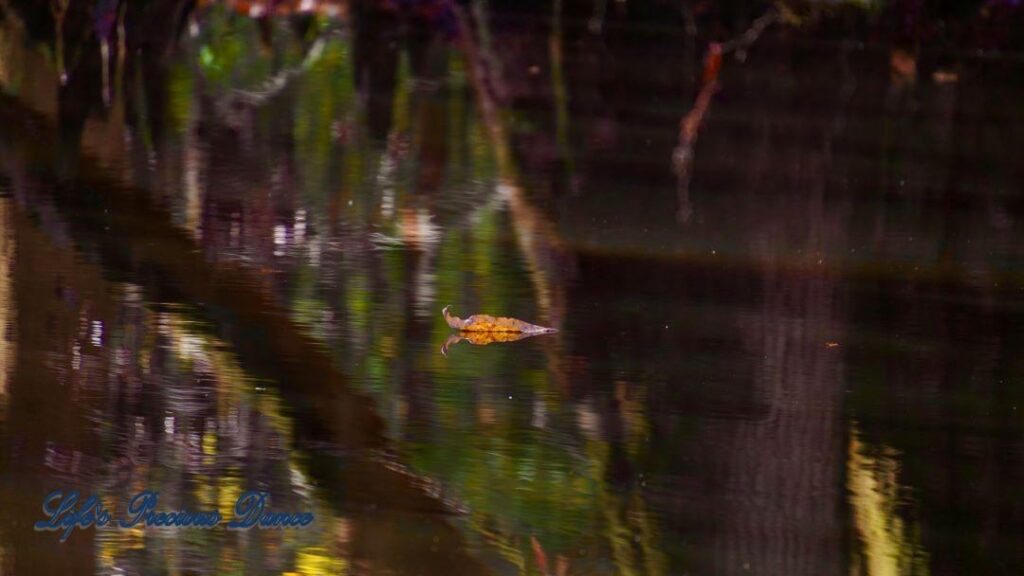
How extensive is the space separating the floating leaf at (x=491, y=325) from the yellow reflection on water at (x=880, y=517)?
1344 millimetres

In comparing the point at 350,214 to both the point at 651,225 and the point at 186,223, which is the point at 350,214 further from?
the point at 651,225

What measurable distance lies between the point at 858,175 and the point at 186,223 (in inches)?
167

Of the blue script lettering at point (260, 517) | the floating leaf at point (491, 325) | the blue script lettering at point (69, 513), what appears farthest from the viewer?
the floating leaf at point (491, 325)

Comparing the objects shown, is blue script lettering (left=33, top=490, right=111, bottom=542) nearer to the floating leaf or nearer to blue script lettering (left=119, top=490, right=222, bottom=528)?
blue script lettering (left=119, top=490, right=222, bottom=528)

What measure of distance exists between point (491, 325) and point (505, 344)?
194 millimetres

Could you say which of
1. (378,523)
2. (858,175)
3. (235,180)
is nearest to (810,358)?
(378,523)

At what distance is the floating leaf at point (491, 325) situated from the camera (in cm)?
625

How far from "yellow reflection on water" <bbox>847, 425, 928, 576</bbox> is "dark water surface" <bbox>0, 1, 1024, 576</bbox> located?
13 mm

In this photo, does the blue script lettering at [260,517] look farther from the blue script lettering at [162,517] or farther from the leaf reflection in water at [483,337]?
the leaf reflection in water at [483,337]

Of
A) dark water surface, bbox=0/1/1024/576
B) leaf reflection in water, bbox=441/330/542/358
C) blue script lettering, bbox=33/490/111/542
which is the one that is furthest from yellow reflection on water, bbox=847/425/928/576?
blue script lettering, bbox=33/490/111/542

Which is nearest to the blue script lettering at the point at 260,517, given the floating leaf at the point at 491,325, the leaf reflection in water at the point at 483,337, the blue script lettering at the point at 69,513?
the blue script lettering at the point at 69,513

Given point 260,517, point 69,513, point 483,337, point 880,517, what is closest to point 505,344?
point 483,337

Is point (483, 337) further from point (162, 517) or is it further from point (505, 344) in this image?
point (162, 517)

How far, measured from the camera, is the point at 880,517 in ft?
14.8
